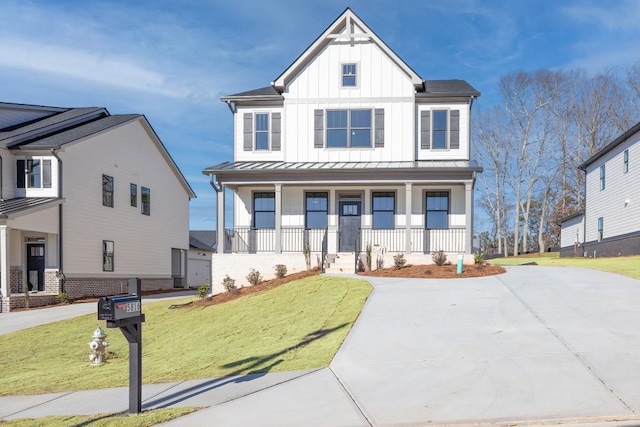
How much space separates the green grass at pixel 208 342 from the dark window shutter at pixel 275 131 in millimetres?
7302

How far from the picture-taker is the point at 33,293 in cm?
2133

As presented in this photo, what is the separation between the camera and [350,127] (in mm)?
20688

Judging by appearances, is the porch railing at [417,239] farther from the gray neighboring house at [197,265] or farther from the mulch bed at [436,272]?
the gray neighboring house at [197,265]

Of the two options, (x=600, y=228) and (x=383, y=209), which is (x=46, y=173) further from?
(x=600, y=228)

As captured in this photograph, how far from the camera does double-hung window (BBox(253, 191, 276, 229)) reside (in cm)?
2081

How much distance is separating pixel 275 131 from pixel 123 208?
10.7 meters

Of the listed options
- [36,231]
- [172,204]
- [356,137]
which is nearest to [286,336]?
[356,137]

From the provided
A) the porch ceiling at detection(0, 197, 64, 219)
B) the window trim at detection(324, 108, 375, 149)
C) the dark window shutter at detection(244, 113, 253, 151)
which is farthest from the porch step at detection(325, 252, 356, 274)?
the porch ceiling at detection(0, 197, 64, 219)

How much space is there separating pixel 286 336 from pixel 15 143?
61.0 feet

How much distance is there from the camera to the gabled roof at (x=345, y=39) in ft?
66.6

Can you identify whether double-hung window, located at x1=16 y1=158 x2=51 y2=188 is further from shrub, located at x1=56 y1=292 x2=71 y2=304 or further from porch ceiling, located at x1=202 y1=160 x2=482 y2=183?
porch ceiling, located at x1=202 y1=160 x2=482 y2=183

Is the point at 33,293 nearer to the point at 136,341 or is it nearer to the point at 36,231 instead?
the point at 36,231

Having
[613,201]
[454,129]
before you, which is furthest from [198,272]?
[613,201]

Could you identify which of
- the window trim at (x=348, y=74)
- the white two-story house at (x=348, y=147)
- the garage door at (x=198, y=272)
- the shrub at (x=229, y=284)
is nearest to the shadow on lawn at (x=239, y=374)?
the shrub at (x=229, y=284)
